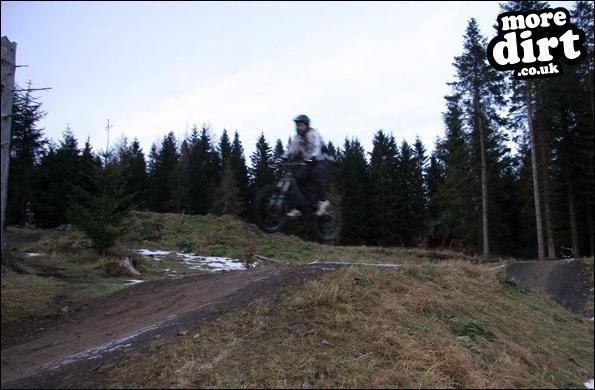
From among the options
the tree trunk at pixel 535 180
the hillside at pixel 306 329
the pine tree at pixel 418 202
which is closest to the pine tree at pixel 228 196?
the pine tree at pixel 418 202

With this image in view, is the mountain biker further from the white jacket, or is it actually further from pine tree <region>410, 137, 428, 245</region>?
pine tree <region>410, 137, 428, 245</region>

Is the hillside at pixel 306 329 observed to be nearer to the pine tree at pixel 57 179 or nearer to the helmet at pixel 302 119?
the helmet at pixel 302 119

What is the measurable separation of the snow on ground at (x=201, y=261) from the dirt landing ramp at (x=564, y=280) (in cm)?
905

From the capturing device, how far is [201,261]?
56.6 ft

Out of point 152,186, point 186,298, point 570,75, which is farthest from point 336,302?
point 152,186

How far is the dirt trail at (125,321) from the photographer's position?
5281 mm

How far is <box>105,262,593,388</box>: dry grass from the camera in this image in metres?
5.26

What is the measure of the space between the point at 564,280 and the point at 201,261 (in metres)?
12.5

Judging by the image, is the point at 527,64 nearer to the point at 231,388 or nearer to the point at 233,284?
the point at 233,284

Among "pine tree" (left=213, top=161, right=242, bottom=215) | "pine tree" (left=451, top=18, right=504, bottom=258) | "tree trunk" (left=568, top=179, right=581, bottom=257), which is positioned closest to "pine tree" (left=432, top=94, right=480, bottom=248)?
"pine tree" (left=451, top=18, right=504, bottom=258)

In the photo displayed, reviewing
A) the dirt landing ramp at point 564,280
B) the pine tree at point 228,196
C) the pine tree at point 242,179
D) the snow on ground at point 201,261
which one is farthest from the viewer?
the pine tree at point 242,179

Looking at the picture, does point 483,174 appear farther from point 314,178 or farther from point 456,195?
point 314,178

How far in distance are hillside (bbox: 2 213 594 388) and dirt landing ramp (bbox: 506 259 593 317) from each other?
8.64 feet

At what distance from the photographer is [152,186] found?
53781mm
